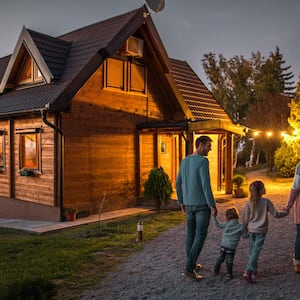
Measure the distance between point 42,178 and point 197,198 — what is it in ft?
24.4

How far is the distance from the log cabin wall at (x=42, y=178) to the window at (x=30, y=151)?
21 cm

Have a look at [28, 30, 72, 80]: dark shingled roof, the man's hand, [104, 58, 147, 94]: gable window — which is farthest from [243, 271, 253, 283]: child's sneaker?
[28, 30, 72, 80]: dark shingled roof

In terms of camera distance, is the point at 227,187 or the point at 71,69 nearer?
the point at 71,69

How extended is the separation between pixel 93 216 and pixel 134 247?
4.56m

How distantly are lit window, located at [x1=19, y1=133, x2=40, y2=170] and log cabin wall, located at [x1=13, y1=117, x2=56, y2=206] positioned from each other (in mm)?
255

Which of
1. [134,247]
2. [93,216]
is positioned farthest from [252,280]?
[93,216]

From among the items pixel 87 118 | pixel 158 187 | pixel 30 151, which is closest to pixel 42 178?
pixel 30 151

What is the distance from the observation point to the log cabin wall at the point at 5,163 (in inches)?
509

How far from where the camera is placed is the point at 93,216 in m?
11.7

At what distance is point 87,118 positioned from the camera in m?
11.8

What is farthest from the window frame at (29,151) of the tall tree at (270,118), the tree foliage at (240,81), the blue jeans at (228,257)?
the tree foliage at (240,81)

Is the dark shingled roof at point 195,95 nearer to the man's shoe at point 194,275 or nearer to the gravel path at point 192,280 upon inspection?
the gravel path at point 192,280

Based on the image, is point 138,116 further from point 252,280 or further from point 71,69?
point 252,280

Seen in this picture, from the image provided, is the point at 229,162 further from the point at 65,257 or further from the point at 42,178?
the point at 65,257
